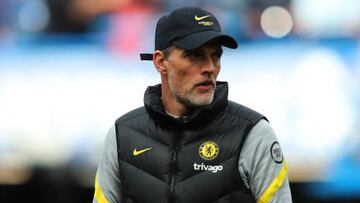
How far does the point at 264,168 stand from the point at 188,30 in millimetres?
569

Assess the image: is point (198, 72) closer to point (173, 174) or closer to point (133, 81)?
point (173, 174)

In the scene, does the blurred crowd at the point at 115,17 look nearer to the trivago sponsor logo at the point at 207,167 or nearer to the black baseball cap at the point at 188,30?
the black baseball cap at the point at 188,30

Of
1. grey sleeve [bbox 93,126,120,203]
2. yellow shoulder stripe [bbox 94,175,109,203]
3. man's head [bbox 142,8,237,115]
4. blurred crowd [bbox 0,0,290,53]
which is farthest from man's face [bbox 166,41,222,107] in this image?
blurred crowd [bbox 0,0,290,53]

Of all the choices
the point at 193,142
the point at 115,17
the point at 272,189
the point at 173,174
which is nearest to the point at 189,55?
the point at 193,142

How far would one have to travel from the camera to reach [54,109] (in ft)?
22.4

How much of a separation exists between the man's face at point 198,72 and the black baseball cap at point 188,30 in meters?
0.04

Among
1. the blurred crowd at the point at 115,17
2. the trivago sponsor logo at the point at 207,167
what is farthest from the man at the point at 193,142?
the blurred crowd at the point at 115,17

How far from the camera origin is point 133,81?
6.72 m

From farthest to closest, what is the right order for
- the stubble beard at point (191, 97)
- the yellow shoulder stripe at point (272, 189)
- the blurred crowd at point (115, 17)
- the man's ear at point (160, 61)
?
the blurred crowd at point (115, 17) → the man's ear at point (160, 61) → the stubble beard at point (191, 97) → the yellow shoulder stripe at point (272, 189)

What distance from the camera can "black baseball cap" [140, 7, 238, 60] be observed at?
310 centimetres

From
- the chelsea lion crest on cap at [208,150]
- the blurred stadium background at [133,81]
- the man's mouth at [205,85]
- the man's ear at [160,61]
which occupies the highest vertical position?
the man's ear at [160,61]

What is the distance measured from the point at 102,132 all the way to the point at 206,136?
357 cm

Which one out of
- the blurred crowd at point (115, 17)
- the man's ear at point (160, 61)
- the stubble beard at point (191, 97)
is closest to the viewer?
the stubble beard at point (191, 97)

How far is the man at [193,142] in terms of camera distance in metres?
3.08
